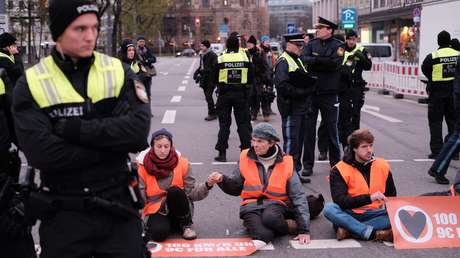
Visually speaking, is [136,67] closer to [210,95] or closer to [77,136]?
[210,95]

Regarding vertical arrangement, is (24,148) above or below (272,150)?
above

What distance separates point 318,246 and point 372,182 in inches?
32.1

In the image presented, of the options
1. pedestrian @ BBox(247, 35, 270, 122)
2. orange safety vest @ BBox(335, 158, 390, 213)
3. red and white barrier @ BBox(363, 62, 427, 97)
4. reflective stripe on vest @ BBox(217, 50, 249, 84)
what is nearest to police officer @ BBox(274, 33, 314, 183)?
reflective stripe on vest @ BBox(217, 50, 249, 84)

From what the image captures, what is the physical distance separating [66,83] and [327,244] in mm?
3512

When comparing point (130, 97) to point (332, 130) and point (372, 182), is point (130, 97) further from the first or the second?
point (332, 130)

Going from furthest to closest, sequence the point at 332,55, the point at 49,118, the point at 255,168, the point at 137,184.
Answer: the point at 332,55
the point at 255,168
the point at 137,184
the point at 49,118

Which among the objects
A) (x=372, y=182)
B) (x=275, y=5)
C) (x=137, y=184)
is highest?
(x=275, y=5)

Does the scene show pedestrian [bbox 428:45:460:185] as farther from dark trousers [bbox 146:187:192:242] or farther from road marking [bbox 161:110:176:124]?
road marking [bbox 161:110:176:124]

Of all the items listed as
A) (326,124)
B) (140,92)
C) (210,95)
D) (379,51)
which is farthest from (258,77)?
(379,51)

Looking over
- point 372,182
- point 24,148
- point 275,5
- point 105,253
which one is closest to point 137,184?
point 105,253

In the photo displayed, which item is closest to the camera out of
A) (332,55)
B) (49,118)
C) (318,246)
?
(49,118)

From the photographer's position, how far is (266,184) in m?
6.03

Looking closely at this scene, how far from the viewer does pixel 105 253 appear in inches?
113

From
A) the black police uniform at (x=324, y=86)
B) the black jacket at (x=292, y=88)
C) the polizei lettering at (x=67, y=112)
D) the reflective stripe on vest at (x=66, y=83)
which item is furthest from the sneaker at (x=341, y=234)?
the polizei lettering at (x=67, y=112)
